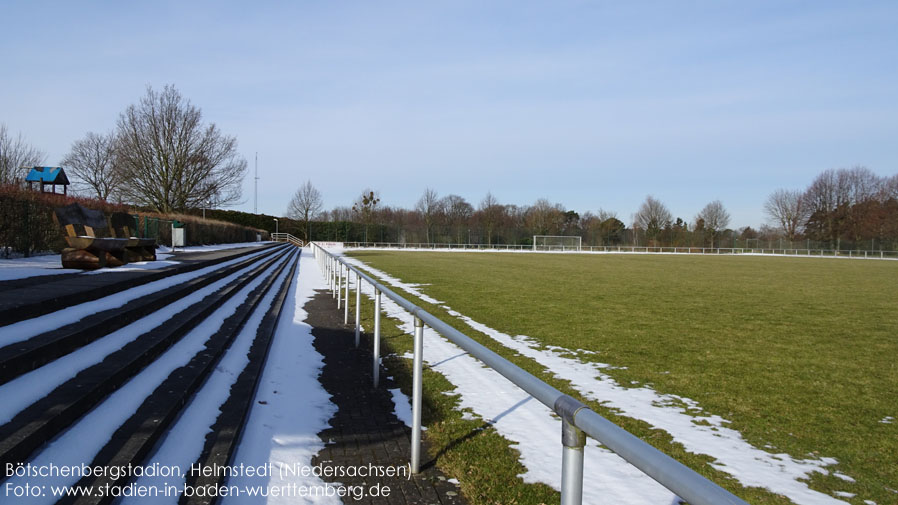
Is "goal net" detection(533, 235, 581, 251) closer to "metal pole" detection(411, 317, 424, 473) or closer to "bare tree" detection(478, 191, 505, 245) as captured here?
"bare tree" detection(478, 191, 505, 245)

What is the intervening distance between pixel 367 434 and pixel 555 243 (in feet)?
214

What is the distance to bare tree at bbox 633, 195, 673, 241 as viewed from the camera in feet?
241

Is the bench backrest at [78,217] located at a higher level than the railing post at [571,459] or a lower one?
higher

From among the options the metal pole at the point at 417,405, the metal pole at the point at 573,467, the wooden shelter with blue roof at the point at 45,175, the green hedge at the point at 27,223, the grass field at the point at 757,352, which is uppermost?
the wooden shelter with blue roof at the point at 45,175

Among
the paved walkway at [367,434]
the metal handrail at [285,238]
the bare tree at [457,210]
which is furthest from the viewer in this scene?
the bare tree at [457,210]

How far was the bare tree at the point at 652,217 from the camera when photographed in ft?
241

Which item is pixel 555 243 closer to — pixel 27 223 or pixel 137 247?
pixel 137 247

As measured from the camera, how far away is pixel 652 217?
7925 cm

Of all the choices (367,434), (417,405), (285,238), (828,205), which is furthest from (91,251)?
(828,205)

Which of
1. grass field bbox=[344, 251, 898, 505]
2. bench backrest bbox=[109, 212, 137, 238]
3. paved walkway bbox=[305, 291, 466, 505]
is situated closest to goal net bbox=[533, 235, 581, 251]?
grass field bbox=[344, 251, 898, 505]

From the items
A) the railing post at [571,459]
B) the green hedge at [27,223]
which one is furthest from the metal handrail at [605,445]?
the green hedge at [27,223]

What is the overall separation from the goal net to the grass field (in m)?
50.5

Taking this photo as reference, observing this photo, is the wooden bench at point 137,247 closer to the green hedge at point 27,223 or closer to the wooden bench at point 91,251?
the wooden bench at point 91,251

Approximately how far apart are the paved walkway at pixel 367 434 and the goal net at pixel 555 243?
198 feet
